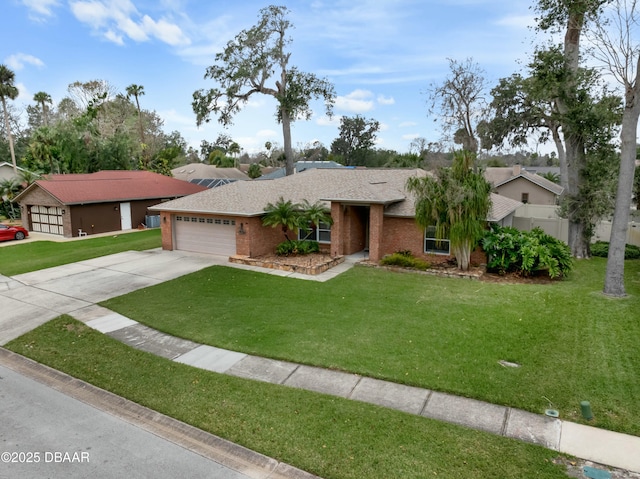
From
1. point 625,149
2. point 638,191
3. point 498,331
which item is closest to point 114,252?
point 498,331

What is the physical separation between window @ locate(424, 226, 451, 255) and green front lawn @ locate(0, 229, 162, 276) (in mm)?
13608

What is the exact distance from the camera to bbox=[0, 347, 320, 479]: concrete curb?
18.5ft

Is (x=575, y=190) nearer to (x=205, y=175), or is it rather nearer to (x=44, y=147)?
(x=205, y=175)

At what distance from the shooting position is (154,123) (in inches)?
2473

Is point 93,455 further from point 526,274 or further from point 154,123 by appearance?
point 154,123

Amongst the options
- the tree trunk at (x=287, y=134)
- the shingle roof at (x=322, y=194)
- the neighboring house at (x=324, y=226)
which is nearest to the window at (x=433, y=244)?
the neighboring house at (x=324, y=226)

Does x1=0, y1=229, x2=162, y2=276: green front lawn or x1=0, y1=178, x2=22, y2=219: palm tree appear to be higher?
x1=0, y1=178, x2=22, y2=219: palm tree

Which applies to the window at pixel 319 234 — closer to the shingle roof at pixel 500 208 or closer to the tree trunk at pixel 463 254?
the tree trunk at pixel 463 254

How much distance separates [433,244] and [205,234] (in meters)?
10.4

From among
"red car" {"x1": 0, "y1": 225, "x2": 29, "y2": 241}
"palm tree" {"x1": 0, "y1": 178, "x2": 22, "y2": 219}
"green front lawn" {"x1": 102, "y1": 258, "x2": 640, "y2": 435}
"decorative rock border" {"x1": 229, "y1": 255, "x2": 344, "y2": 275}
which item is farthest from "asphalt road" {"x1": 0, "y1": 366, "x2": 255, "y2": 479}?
"palm tree" {"x1": 0, "y1": 178, "x2": 22, "y2": 219}

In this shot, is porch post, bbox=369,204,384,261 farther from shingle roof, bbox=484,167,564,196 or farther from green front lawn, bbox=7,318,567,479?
shingle roof, bbox=484,167,564,196

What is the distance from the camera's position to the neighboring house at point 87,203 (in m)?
25.6

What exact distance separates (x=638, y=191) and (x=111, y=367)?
24388mm
